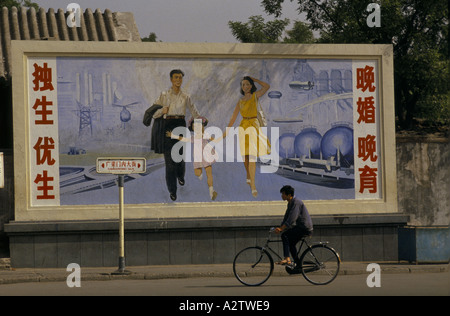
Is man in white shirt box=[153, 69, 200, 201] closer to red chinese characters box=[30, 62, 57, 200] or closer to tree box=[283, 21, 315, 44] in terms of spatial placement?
red chinese characters box=[30, 62, 57, 200]

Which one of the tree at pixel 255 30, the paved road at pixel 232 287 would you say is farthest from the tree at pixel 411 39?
the tree at pixel 255 30

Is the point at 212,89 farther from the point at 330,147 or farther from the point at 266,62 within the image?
the point at 330,147

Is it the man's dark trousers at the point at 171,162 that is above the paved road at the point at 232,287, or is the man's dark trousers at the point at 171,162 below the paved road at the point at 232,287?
above

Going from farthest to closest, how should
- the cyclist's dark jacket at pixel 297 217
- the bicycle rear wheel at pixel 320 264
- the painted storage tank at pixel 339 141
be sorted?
1. the painted storage tank at pixel 339 141
2. the cyclist's dark jacket at pixel 297 217
3. the bicycle rear wheel at pixel 320 264

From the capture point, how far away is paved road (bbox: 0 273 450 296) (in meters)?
15.6

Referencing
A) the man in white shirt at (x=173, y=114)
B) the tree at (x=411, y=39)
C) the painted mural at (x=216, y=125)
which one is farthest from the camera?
the tree at (x=411, y=39)

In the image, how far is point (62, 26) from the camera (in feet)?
83.9

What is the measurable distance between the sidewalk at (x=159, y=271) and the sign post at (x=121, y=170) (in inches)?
18.8

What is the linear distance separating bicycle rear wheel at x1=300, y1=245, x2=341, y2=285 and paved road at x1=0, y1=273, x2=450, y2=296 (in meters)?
0.23

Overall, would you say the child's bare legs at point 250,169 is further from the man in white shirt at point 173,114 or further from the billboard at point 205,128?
the man in white shirt at point 173,114

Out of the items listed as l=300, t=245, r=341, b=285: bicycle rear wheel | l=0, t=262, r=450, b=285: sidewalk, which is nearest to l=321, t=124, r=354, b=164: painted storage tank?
l=0, t=262, r=450, b=285: sidewalk

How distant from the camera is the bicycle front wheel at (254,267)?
667 inches

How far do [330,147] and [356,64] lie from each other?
2.43 m

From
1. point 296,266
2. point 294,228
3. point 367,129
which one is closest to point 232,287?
point 296,266
